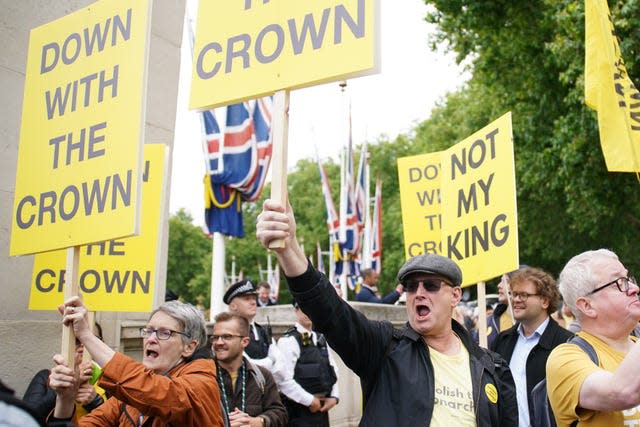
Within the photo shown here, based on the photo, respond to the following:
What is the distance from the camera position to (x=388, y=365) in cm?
287

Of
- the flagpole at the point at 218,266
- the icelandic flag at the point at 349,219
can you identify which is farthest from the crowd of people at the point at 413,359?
the icelandic flag at the point at 349,219

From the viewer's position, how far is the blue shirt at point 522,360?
449 centimetres

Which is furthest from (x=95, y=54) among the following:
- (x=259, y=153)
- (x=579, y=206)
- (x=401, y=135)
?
(x=401, y=135)

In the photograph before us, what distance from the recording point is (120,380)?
2996 mm

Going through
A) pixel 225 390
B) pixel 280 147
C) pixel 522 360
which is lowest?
pixel 225 390

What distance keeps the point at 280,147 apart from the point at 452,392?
47.6 inches

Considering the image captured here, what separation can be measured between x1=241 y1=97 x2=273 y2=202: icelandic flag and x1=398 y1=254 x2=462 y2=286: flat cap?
7242 mm

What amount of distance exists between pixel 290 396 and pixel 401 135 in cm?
4005

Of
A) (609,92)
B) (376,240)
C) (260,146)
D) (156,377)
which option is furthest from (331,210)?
(156,377)

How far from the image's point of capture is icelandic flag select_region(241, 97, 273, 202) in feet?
33.5

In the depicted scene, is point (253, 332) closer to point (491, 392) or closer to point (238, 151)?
point (491, 392)

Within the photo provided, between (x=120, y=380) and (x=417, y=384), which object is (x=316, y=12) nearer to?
(x=417, y=384)

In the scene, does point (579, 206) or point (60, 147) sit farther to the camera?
point (579, 206)

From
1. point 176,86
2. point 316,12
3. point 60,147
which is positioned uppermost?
point 176,86
